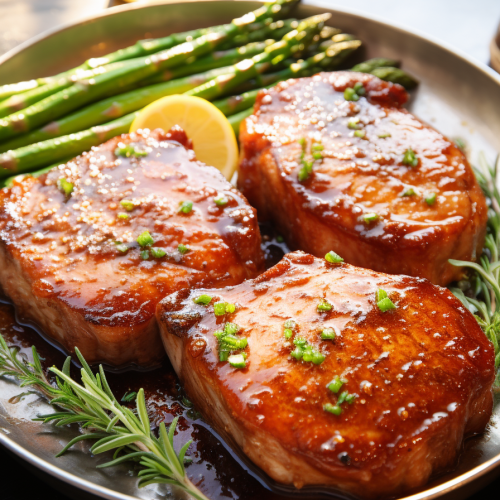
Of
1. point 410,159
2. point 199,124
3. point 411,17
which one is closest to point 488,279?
point 410,159

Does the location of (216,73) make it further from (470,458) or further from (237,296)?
(470,458)

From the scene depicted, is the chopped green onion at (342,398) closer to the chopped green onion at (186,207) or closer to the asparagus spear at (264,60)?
the chopped green onion at (186,207)

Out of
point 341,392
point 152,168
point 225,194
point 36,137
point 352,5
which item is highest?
point 352,5

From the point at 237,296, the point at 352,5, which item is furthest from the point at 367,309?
the point at 352,5

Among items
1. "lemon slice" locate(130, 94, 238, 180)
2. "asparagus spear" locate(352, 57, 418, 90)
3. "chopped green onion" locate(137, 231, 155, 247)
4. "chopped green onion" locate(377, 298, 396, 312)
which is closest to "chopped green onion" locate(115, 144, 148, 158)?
"lemon slice" locate(130, 94, 238, 180)

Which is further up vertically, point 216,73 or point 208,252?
point 216,73

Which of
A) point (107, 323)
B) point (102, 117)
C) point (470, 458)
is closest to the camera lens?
point (470, 458)

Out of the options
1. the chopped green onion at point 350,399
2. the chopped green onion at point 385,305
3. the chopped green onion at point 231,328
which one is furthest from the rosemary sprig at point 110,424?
the chopped green onion at point 385,305
